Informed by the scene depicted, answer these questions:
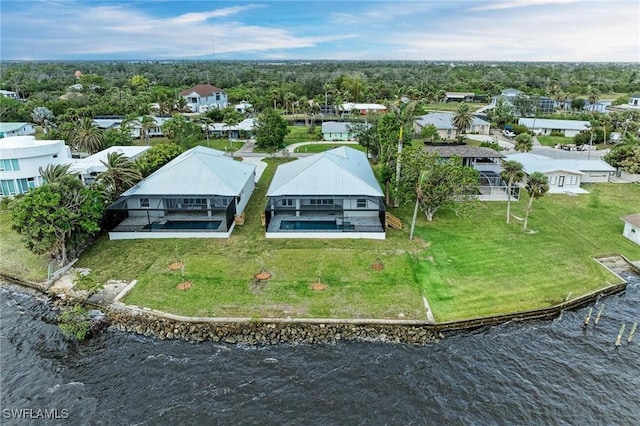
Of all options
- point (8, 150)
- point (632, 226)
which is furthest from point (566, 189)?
point (8, 150)

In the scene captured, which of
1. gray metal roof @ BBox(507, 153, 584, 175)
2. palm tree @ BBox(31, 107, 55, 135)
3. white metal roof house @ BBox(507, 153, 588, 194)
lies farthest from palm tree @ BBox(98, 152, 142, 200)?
palm tree @ BBox(31, 107, 55, 135)

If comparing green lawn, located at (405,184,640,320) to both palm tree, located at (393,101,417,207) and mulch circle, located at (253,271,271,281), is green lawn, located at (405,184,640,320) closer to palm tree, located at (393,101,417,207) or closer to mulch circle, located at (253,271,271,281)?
palm tree, located at (393,101,417,207)

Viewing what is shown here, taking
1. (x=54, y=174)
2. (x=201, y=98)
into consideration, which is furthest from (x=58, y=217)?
(x=201, y=98)

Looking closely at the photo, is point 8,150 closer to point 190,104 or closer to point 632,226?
point 632,226

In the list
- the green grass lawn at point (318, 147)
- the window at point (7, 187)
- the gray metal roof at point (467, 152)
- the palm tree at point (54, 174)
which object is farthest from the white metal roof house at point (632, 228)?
the window at point (7, 187)

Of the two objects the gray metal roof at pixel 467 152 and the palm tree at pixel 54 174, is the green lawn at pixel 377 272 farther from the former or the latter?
the gray metal roof at pixel 467 152

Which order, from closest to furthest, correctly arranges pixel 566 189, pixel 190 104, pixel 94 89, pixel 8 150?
pixel 8 150 → pixel 566 189 → pixel 190 104 → pixel 94 89
